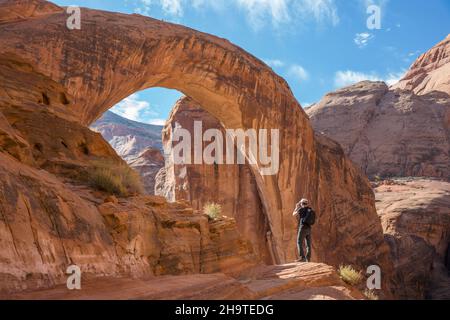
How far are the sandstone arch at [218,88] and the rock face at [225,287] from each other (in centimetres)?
502

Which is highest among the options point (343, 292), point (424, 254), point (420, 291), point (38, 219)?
point (38, 219)

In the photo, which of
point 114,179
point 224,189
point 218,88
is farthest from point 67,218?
point 224,189

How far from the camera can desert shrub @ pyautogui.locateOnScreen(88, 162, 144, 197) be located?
23.1 ft

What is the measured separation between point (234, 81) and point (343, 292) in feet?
40.9

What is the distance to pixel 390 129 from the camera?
38.8 m

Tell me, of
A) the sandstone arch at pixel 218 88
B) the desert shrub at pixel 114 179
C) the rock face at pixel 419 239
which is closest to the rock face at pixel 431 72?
the rock face at pixel 419 239

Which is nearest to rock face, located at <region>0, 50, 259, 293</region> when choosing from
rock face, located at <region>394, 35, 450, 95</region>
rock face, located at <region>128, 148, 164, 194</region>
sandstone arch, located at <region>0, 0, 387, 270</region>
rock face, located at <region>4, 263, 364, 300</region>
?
rock face, located at <region>4, 263, 364, 300</region>

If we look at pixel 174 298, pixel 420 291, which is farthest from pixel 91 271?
pixel 420 291

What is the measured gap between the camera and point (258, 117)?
18.7 meters

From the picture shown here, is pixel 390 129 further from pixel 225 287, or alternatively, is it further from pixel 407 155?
pixel 225 287

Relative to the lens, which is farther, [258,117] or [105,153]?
[258,117]

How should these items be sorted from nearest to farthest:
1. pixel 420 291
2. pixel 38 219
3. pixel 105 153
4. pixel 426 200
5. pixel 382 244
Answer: pixel 38 219 < pixel 105 153 < pixel 382 244 < pixel 420 291 < pixel 426 200

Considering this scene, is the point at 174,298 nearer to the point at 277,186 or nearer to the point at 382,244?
the point at 277,186

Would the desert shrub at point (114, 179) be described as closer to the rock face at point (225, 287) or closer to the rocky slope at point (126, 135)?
the rock face at point (225, 287)
